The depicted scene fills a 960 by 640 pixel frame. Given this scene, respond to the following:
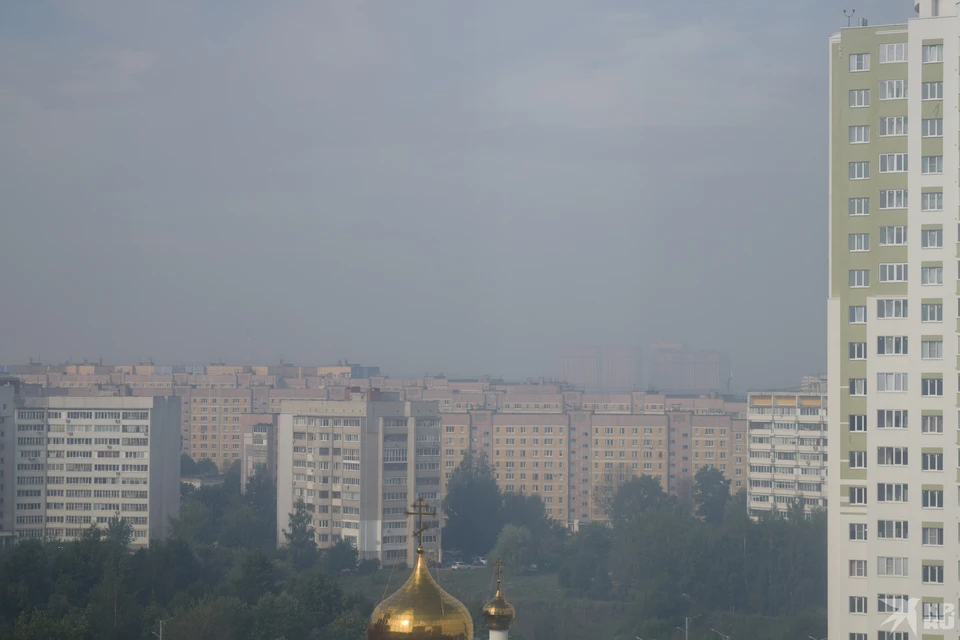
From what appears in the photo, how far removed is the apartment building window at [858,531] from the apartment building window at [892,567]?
165 mm

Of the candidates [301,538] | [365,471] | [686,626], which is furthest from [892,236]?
[301,538]

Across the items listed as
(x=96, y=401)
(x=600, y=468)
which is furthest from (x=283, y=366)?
(x=96, y=401)

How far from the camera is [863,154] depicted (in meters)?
7.71

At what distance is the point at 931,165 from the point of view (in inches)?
298

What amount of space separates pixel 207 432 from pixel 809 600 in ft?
57.0

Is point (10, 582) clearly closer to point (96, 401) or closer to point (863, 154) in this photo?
point (96, 401)

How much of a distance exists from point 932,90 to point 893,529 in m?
2.61

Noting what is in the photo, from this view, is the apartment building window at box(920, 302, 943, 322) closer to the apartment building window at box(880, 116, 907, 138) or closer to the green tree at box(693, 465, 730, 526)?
the apartment building window at box(880, 116, 907, 138)

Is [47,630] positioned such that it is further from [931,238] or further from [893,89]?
[893,89]

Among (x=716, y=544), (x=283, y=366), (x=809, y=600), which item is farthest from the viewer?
(x=283, y=366)

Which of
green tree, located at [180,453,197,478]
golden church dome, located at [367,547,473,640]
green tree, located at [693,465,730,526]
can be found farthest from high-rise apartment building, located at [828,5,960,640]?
green tree, located at [180,453,197,478]

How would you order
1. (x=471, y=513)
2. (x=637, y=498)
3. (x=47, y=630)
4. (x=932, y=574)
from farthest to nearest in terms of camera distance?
(x=637, y=498), (x=471, y=513), (x=47, y=630), (x=932, y=574)

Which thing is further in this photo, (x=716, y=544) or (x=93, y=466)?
(x=93, y=466)

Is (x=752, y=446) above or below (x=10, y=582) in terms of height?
above
